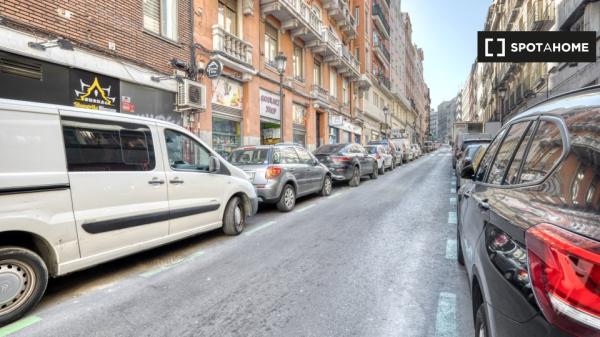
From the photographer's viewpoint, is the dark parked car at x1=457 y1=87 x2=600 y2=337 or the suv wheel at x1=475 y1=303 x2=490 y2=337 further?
the suv wheel at x1=475 y1=303 x2=490 y2=337

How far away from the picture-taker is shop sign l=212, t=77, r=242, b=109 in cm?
1319

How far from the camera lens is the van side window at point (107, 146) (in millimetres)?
3641

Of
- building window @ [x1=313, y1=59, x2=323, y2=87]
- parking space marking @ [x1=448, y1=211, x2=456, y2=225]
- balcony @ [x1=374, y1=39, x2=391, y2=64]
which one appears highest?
balcony @ [x1=374, y1=39, x2=391, y2=64]

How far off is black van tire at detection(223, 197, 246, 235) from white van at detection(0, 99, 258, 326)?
56 cm

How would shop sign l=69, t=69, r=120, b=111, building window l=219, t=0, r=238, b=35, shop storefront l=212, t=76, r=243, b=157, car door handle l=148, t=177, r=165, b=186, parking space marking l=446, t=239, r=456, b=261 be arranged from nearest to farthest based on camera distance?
car door handle l=148, t=177, r=165, b=186, parking space marking l=446, t=239, r=456, b=261, shop sign l=69, t=69, r=120, b=111, shop storefront l=212, t=76, r=243, b=157, building window l=219, t=0, r=238, b=35

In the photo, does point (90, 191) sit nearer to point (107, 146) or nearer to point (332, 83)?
point (107, 146)

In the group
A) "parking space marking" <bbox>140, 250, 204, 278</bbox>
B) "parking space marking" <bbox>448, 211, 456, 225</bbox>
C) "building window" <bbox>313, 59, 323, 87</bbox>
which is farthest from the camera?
"building window" <bbox>313, 59, 323, 87</bbox>

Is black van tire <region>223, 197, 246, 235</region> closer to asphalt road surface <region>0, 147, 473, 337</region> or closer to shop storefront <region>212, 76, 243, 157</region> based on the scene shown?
asphalt road surface <region>0, 147, 473, 337</region>

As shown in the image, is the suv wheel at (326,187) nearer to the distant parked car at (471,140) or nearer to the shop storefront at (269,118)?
the distant parked car at (471,140)

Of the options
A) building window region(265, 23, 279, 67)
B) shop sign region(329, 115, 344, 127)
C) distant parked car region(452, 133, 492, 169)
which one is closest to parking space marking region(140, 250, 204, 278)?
distant parked car region(452, 133, 492, 169)

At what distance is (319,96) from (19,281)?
65.5 feet

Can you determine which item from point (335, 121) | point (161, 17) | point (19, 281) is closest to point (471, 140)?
point (335, 121)

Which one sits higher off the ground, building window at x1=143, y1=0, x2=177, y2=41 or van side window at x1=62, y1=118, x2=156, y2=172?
building window at x1=143, y1=0, x2=177, y2=41

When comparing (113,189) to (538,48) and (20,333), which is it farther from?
(538,48)
